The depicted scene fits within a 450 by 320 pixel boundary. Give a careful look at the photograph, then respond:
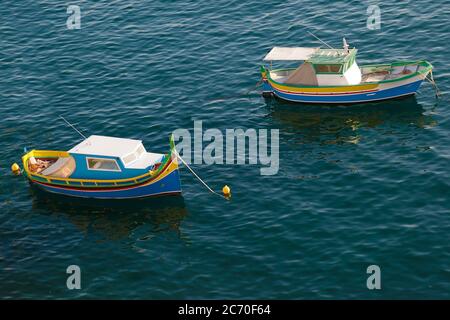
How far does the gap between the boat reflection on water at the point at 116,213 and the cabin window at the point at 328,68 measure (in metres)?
19.3

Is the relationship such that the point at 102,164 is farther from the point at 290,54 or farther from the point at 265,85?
the point at 290,54

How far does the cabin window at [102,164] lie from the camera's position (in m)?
60.6

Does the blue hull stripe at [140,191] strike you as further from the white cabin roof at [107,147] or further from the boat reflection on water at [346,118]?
the boat reflection on water at [346,118]

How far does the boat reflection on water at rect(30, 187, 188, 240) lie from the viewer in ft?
190

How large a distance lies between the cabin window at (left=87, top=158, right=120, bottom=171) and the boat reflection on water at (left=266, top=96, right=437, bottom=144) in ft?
53.9

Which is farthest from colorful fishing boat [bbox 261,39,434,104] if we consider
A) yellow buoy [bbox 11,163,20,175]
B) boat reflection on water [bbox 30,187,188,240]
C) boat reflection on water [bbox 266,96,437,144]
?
yellow buoy [bbox 11,163,20,175]

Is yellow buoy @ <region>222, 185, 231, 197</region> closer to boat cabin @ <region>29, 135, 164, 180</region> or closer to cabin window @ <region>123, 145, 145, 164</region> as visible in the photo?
boat cabin @ <region>29, 135, 164, 180</region>

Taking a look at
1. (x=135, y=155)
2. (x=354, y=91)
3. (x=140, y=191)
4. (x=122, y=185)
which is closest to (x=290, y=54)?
(x=354, y=91)

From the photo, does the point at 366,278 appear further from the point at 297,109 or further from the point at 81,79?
the point at 81,79

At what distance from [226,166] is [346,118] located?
12.4 meters

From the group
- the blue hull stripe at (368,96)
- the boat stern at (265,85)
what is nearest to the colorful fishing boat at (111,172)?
the boat stern at (265,85)

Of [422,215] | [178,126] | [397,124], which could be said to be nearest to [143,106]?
[178,126]

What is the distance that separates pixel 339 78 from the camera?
70938 millimetres

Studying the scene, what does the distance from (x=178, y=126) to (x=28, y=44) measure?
25937 mm
